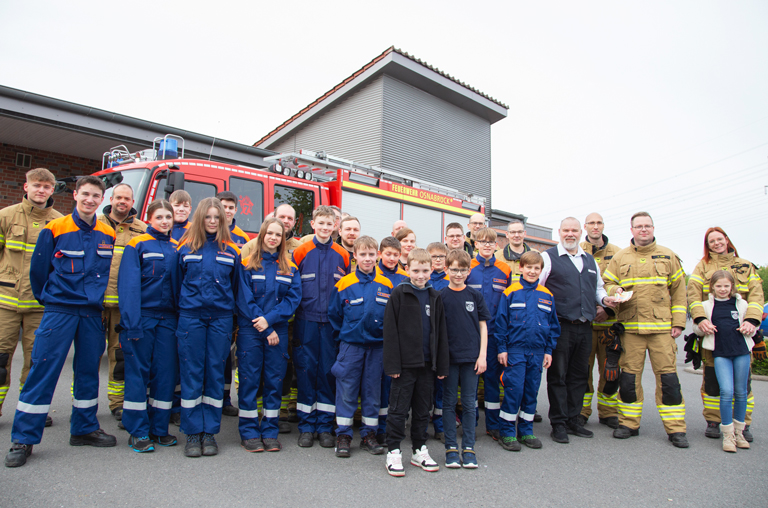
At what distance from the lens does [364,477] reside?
3.28 meters

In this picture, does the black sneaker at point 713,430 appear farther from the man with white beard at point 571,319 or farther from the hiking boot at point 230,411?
the hiking boot at point 230,411

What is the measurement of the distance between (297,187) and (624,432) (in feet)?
18.7

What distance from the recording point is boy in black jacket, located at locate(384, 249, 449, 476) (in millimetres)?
3521

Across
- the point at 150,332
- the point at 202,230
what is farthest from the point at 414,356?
the point at 150,332

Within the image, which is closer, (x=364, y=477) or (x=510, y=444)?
(x=364, y=477)

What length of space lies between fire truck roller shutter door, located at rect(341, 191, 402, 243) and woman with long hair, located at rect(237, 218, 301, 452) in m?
4.27

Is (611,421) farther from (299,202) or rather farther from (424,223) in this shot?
(424,223)

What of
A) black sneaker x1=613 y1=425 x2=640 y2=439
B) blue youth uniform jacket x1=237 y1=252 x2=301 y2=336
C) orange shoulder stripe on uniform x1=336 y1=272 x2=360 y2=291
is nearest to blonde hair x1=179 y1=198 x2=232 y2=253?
blue youth uniform jacket x1=237 y1=252 x2=301 y2=336

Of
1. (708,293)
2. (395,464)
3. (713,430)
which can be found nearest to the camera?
(395,464)

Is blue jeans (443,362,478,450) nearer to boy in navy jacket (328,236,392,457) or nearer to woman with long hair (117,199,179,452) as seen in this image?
boy in navy jacket (328,236,392,457)

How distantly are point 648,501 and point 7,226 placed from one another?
544 cm

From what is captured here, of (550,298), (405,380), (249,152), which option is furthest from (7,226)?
(249,152)

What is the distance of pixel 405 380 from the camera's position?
357 centimetres

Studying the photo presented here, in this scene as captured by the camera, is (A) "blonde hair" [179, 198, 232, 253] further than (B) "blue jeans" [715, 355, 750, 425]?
No
